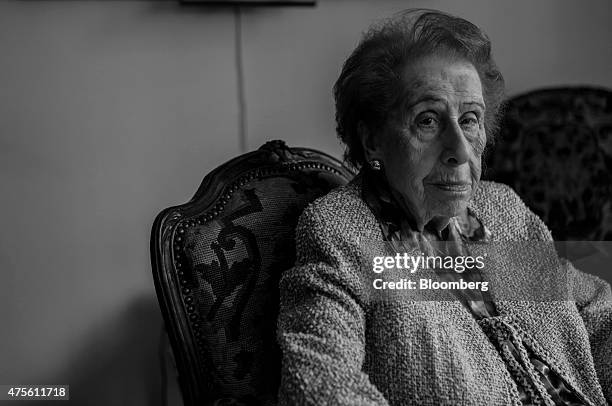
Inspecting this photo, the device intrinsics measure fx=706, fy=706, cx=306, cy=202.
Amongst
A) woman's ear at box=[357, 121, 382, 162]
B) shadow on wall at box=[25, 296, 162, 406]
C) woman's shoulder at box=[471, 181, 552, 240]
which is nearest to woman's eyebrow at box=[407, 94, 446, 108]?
woman's ear at box=[357, 121, 382, 162]

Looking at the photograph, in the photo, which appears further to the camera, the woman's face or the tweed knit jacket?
the woman's face

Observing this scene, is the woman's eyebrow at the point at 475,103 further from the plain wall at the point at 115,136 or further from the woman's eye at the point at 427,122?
the plain wall at the point at 115,136

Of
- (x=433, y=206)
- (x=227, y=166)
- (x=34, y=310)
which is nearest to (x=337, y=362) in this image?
(x=433, y=206)

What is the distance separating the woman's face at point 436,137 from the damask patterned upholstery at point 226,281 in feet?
0.76

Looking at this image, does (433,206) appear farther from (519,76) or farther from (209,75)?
(519,76)

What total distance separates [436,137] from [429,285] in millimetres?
250

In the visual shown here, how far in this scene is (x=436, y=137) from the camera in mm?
1197

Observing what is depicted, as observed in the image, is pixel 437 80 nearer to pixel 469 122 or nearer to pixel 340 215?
pixel 469 122

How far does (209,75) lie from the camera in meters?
1.93

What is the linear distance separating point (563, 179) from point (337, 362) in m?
1.32

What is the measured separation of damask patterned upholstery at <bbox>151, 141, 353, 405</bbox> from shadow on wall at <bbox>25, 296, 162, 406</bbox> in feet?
2.49

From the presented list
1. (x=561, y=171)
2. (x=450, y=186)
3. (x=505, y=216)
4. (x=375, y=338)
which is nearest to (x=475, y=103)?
(x=450, y=186)

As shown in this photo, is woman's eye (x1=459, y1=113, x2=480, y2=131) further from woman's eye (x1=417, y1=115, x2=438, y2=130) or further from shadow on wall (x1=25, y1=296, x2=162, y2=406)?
shadow on wall (x1=25, y1=296, x2=162, y2=406)

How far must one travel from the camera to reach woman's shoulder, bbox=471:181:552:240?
1350 mm
